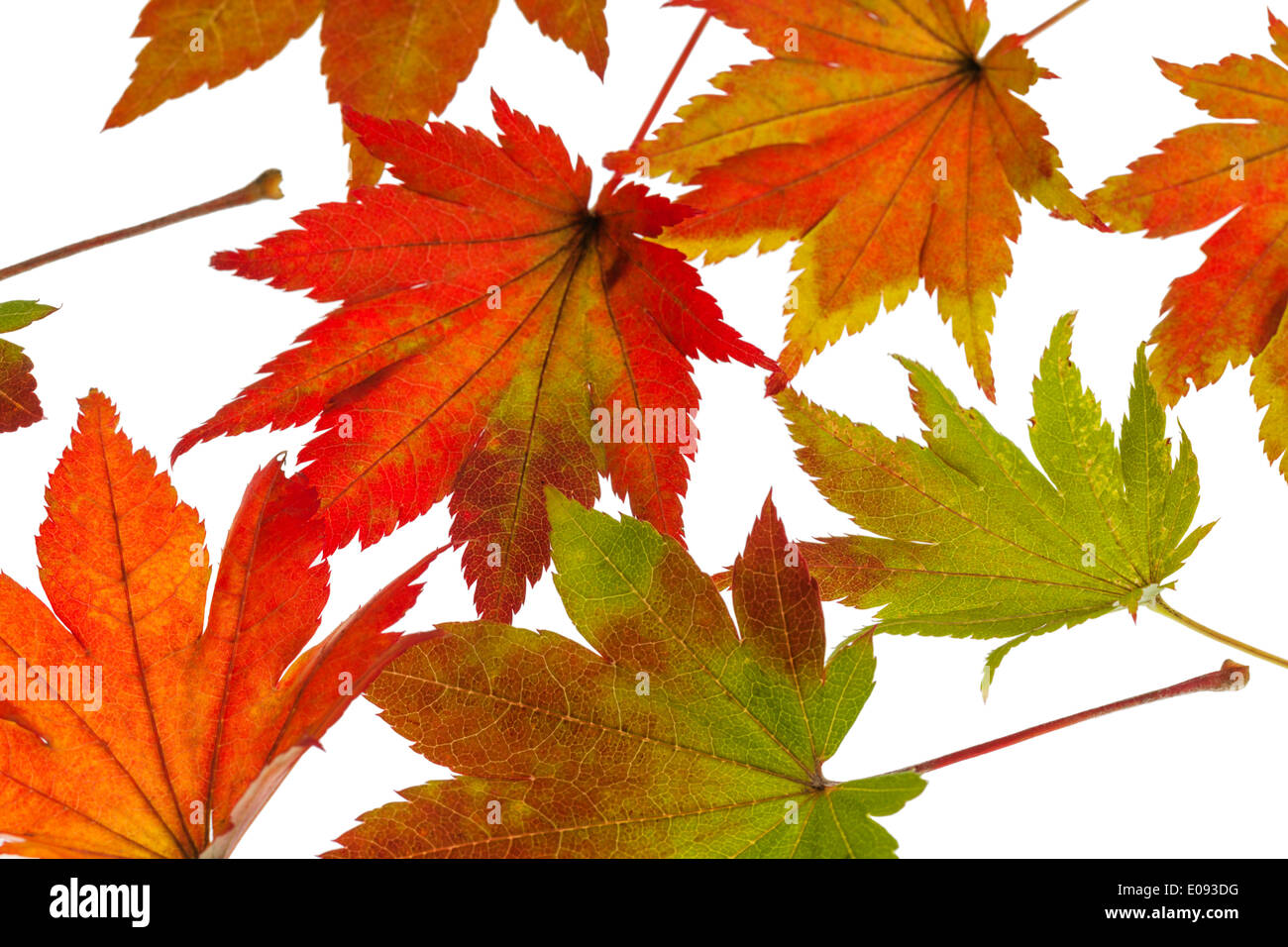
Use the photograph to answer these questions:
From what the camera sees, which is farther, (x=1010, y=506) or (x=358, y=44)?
(x=1010, y=506)

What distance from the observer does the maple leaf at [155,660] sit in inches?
28.0

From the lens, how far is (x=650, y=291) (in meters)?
0.78

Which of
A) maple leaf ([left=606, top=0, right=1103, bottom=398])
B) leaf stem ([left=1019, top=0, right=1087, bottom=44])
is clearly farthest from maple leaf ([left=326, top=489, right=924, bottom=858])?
leaf stem ([left=1019, top=0, right=1087, bottom=44])

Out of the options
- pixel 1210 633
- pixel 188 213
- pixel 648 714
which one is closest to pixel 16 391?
pixel 188 213

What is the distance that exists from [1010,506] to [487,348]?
1.64ft

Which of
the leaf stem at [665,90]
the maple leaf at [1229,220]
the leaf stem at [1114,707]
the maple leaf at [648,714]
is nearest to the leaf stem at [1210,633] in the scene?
the leaf stem at [1114,707]

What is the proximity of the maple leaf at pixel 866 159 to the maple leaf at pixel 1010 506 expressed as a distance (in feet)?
0.30

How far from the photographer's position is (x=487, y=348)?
808mm

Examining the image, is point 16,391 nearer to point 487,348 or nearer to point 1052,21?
point 487,348
